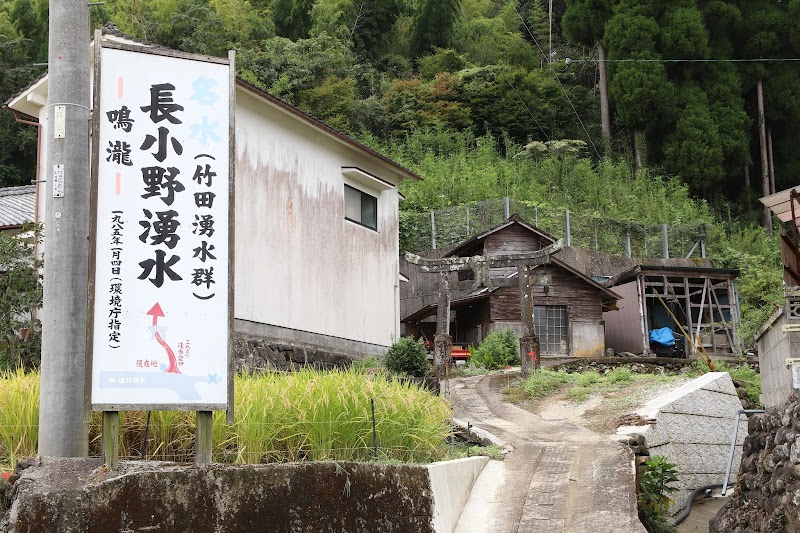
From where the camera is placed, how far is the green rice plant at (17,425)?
759cm

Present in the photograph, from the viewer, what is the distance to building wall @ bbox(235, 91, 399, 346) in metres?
16.3

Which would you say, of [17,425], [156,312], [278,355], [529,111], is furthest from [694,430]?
[529,111]

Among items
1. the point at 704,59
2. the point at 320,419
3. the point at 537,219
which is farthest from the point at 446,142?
the point at 320,419

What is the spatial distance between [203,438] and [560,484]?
539cm

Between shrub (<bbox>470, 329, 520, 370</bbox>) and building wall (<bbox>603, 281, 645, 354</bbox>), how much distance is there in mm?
6763

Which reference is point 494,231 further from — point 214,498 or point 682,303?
point 214,498

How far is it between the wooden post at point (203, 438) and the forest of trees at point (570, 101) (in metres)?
29.5

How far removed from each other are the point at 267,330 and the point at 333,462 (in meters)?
9.00

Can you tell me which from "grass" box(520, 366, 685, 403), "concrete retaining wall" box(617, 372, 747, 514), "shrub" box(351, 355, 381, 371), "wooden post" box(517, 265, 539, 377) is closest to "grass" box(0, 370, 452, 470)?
"concrete retaining wall" box(617, 372, 747, 514)

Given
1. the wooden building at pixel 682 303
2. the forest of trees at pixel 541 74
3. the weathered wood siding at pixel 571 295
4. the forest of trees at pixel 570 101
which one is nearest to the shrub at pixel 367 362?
the weathered wood siding at pixel 571 295

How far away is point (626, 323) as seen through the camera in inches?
1278

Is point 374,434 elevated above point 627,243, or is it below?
below

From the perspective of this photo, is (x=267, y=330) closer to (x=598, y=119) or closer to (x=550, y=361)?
(x=550, y=361)

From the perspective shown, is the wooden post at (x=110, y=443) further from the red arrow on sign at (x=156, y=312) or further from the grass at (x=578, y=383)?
the grass at (x=578, y=383)
